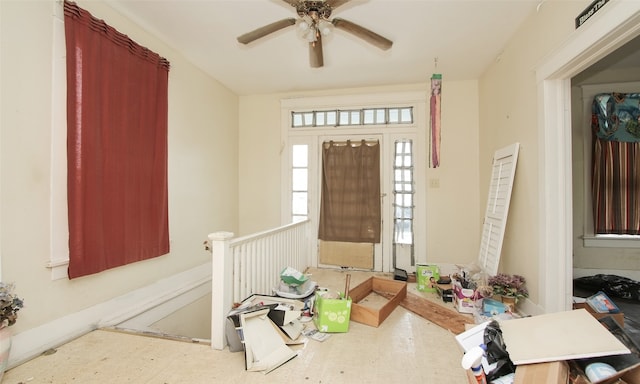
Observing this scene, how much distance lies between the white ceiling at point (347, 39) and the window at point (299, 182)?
→ 0.97 metres

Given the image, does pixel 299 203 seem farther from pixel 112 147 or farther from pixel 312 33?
pixel 312 33

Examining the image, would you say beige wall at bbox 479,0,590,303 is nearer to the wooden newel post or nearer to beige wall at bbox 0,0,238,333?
the wooden newel post

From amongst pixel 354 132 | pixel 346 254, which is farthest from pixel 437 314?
pixel 354 132

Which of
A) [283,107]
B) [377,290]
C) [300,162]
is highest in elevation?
[283,107]

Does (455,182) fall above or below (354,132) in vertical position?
below

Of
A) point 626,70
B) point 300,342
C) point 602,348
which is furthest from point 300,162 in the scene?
point 626,70

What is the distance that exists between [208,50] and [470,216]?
3.82 meters

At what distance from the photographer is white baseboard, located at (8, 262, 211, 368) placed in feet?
6.02

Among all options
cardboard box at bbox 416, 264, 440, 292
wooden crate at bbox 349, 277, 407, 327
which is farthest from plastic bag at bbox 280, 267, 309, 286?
cardboard box at bbox 416, 264, 440, 292

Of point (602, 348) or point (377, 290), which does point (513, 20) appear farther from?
point (377, 290)

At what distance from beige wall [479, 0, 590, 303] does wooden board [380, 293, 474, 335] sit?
2.15 ft

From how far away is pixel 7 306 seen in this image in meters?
1.55

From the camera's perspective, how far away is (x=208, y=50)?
3.10 metres

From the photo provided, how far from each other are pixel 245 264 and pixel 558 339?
199cm
